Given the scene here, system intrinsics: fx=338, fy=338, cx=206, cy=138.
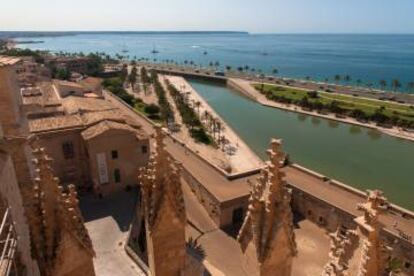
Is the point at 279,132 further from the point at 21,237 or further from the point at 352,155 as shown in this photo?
the point at 21,237

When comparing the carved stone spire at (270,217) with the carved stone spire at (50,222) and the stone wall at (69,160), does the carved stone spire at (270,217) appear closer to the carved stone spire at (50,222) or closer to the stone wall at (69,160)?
the carved stone spire at (50,222)

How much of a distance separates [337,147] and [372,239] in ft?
192

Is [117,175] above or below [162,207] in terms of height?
below

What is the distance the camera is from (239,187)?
3238cm

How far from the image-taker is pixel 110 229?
2505 cm

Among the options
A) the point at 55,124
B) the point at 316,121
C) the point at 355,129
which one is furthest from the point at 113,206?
the point at 316,121

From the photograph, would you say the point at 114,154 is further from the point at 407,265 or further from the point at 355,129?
the point at 355,129

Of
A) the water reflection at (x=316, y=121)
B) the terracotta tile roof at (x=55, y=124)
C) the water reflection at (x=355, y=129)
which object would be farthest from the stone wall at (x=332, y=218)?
the water reflection at (x=316, y=121)

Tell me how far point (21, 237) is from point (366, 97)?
101 meters

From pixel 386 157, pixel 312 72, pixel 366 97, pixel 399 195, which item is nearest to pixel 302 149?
pixel 386 157

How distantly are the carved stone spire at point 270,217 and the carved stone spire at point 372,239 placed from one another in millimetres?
1319

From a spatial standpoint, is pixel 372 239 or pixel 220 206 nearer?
pixel 372 239

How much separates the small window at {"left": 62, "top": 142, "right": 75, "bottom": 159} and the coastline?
57.5 meters

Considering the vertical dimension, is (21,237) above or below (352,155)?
above
